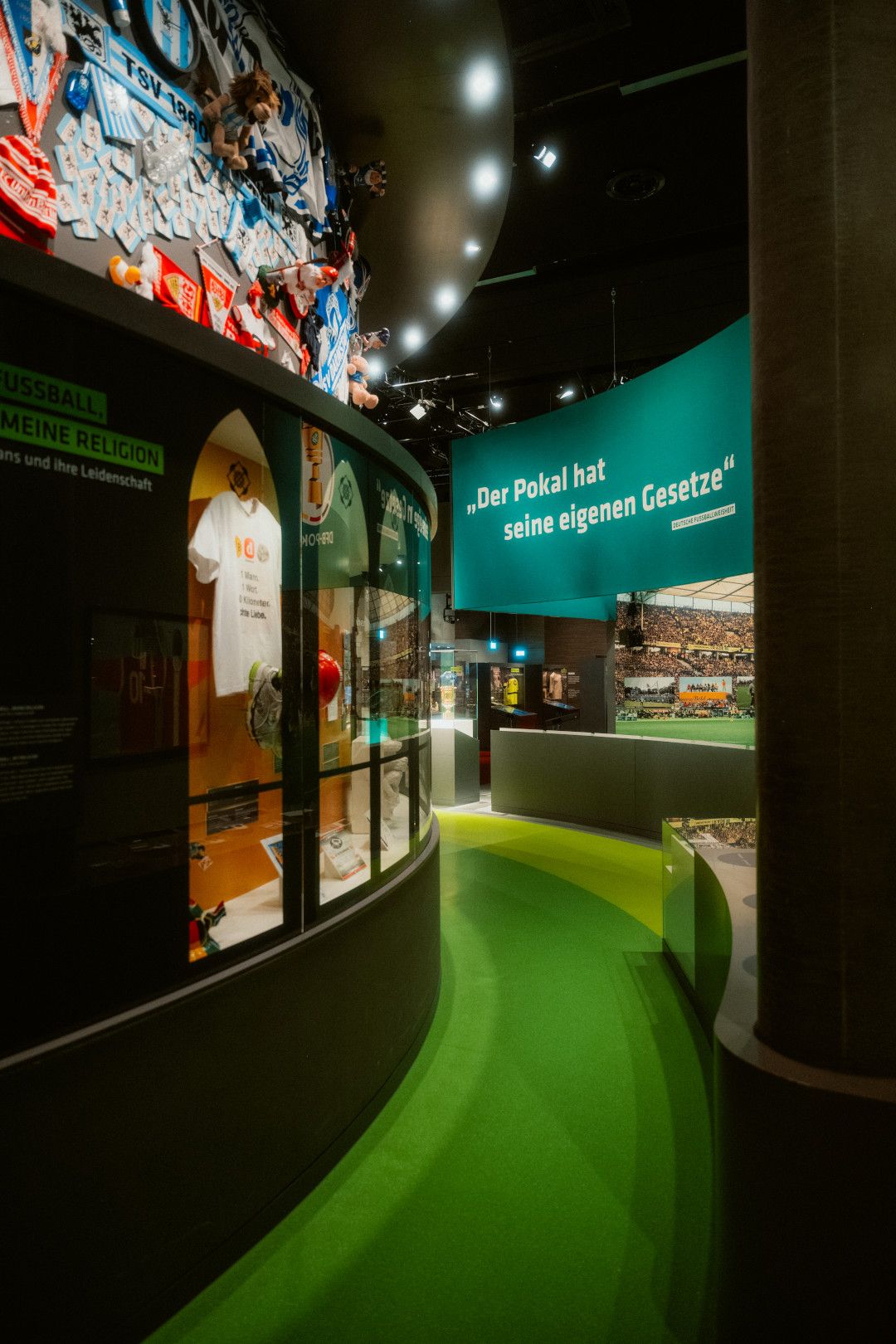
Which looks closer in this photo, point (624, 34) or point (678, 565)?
point (624, 34)

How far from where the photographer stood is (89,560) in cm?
161

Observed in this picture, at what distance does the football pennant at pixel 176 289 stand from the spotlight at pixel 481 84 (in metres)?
1.78

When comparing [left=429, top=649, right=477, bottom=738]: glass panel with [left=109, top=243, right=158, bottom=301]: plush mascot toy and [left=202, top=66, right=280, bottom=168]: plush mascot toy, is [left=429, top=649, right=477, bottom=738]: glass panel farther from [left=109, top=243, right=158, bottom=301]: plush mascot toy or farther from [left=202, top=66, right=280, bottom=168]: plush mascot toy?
[left=109, top=243, right=158, bottom=301]: plush mascot toy

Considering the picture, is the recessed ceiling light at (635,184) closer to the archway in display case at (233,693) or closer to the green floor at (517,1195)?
the archway in display case at (233,693)

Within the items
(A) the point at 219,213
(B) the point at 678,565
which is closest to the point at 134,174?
(A) the point at 219,213

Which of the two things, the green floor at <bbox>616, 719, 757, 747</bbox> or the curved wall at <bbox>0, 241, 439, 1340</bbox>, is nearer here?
the curved wall at <bbox>0, 241, 439, 1340</bbox>

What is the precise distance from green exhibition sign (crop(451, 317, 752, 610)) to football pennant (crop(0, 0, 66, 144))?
3692 millimetres

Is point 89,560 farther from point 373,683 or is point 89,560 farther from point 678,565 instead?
point 678,565

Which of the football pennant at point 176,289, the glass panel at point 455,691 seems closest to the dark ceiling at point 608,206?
the football pennant at point 176,289

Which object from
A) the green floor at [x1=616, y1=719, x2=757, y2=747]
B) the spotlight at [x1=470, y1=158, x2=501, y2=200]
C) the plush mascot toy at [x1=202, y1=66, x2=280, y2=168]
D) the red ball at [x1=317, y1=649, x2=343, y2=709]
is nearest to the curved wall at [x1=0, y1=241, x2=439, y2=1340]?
the red ball at [x1=317, y1=649, x2=343, y2=709]

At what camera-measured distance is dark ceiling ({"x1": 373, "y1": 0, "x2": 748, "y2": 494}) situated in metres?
4.09

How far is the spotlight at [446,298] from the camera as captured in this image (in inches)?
195

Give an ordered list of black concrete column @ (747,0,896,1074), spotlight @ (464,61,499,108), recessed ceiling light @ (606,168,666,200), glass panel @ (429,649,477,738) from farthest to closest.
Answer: glass panel @ (429,649,477,738), recessed ceiling light @ (606,168,666,200), spotlight @ (464,61,499,108), black concrete column @ (747,0,896,1074)

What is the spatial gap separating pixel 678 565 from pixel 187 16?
3.91 m
